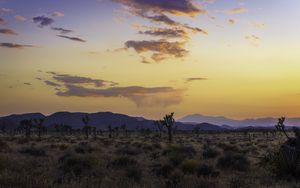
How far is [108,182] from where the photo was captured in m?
13.5

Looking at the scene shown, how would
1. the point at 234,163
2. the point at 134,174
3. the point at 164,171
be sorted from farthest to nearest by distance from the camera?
the point at 234,163, the point at 164,171, the point at 134,174

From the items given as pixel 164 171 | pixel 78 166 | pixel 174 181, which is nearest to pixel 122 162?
pixel 164 171

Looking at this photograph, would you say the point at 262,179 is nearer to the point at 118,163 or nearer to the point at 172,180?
the point at 172,180

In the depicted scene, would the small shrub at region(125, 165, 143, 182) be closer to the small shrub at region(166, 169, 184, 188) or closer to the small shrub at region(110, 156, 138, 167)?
the small shrub at region(166, 169, 184, 188)

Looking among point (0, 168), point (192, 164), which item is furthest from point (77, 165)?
point (192, 164)

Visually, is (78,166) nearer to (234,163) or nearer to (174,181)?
(174,181)

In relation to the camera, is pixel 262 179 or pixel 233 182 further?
pixel 262 179

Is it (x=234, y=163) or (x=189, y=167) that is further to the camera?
(x=234, y=163)

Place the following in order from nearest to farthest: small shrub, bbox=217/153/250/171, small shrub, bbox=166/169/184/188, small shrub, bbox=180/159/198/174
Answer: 1. small shrub, bbox=166/169/184/188
2. small shrub, bbox=180/159/198/174
3. small shrub, bbox=217/153/250/171

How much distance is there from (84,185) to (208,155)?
18.3m

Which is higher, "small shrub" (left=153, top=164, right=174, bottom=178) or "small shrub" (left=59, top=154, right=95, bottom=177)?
"small shrub" (left=59, top=154, right=95, bottom=177)

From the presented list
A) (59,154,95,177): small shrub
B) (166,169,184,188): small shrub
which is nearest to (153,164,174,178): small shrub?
(166,169,184,188): small shrub

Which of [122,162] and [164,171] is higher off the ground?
[122,162]

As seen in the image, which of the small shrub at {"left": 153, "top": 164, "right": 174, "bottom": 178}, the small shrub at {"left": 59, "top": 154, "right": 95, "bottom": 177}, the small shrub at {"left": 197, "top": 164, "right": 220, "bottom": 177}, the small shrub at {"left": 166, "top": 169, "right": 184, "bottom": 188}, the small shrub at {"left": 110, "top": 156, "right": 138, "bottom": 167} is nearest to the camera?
the small shrub at {"left": 166, "top": 169, "right": 184, "bottom": 188}
